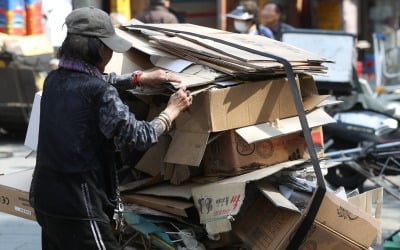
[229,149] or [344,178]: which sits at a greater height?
[229,149]

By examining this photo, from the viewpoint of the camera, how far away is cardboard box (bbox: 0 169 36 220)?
152 inches

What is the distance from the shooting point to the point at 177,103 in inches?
132

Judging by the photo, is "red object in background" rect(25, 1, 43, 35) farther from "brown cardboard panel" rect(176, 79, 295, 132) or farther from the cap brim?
the cap brim

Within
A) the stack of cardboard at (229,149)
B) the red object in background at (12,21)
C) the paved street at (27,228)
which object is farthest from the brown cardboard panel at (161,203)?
the red object in background at (12,21)

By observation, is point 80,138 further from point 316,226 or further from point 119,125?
point 316,226

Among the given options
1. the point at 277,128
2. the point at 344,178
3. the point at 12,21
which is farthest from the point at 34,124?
the point at 12,21

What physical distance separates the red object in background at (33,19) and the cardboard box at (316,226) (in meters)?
7.92

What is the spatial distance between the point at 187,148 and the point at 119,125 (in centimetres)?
49

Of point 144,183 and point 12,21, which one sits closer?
point 144,183

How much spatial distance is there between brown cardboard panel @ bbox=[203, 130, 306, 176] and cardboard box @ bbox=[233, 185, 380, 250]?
0.15m

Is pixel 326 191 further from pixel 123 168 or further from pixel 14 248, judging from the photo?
pixel 14 248

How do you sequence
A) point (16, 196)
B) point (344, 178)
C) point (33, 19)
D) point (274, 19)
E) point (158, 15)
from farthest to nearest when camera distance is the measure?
point (33, 19), point (158, 15), point (274, 19), point (344, 178), point (16, 196)

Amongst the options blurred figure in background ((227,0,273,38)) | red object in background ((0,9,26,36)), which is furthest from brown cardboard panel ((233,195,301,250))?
red object in background ((0,9,26,36))

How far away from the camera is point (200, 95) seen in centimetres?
350
